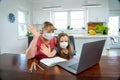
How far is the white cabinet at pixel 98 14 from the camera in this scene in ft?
19.5

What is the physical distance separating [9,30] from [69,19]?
3.01m

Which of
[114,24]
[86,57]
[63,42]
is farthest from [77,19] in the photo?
[86,57]

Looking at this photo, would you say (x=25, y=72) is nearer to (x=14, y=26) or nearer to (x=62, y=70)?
(x=62, y=70)

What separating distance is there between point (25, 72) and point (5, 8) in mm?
3616

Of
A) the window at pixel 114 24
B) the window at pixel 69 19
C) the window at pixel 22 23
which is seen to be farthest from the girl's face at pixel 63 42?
the window at pixel 114 24

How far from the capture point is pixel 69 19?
6.43m

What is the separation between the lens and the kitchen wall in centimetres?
394

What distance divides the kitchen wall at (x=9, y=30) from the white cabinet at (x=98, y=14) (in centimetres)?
294

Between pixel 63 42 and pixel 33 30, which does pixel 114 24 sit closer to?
pixel 63 42

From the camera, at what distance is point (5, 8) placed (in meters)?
4.12

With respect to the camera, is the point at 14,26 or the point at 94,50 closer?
the point at 94,50

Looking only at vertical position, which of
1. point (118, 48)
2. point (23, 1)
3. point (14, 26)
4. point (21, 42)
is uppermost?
point (23, 1)

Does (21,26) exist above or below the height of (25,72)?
above

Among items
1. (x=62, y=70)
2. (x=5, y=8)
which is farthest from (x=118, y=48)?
(x=62, y=70)
